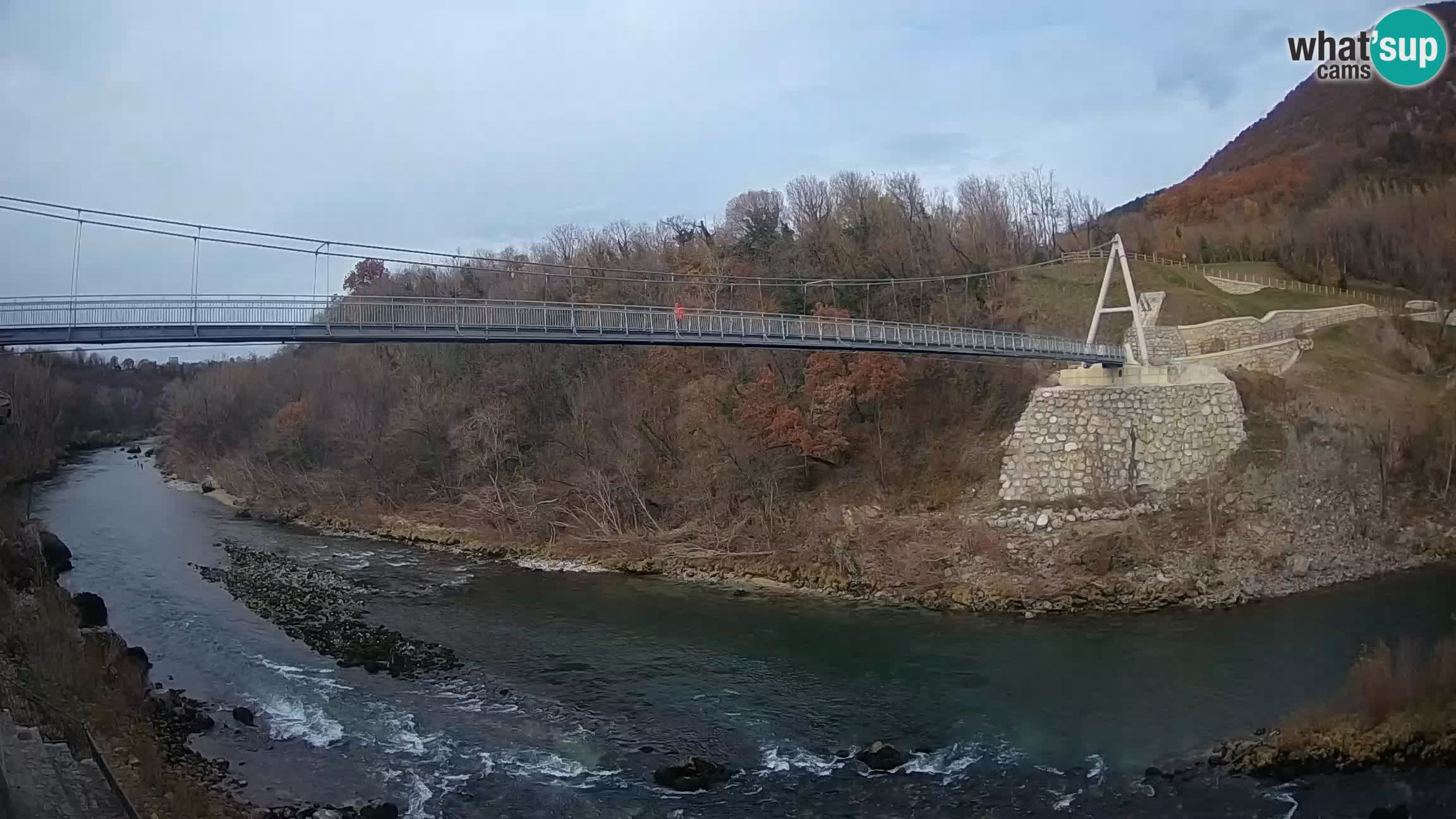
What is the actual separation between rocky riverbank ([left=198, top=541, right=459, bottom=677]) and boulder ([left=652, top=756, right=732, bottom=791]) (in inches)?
257

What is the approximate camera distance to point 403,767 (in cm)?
1223

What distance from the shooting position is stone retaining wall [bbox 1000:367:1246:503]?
22.5 m

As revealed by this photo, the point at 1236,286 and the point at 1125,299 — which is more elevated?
the point at 1236,286

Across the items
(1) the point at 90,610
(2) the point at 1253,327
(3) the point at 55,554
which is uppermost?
(2) the point at 1253,327

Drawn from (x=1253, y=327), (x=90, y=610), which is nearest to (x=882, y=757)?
(x=90, y=610)

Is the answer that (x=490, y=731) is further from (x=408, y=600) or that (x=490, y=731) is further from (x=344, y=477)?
(x=344, y=477)

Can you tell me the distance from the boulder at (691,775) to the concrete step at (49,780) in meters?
6.01

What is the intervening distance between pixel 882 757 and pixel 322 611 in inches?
565

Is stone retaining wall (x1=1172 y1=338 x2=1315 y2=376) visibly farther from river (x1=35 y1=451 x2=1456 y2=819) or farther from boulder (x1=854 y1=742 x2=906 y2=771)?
boulder (x1=854 y1=742 x2=906 y2=771)

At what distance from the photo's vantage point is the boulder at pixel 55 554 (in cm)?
2312

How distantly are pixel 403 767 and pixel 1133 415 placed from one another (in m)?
18.9

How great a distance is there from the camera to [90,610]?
18.8 meters

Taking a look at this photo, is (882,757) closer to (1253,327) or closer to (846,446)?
(846,446)

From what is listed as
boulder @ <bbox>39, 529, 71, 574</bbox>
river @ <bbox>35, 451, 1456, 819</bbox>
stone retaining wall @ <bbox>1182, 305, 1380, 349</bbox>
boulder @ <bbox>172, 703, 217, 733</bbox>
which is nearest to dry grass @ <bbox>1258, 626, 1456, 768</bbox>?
river @ <bbox>35, 451, 1456, 819</bbox>
